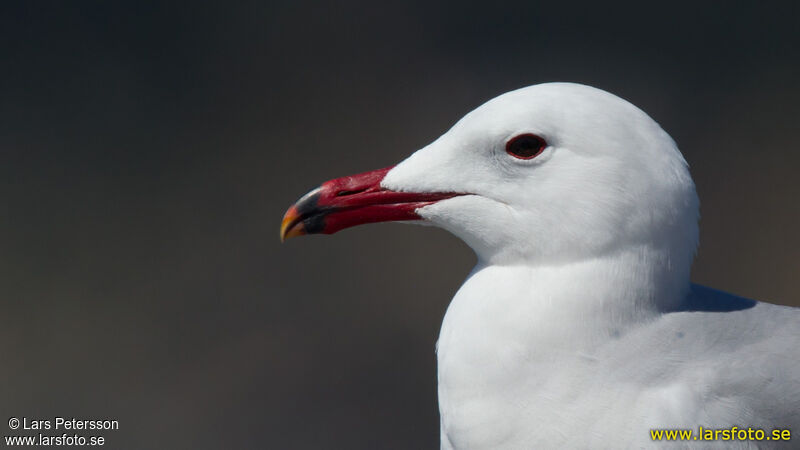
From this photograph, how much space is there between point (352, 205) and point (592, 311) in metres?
0.35

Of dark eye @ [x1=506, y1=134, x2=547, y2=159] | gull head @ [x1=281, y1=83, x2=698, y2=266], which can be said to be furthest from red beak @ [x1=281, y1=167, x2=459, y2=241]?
dark eye @ [x1=506, y1=134, x2=547, y2=159]

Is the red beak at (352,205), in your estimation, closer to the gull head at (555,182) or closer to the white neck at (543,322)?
the gull head at (555,182)

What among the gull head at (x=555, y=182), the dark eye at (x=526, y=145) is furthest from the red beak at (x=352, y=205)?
the dark eye at (x=526, y=145)

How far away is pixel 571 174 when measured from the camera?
107 cm

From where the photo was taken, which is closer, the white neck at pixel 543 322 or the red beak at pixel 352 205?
the white neck at pixel 543 322

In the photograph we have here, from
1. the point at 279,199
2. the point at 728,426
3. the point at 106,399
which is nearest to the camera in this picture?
the point at 728,426

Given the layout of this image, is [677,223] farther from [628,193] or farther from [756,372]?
[756,372]

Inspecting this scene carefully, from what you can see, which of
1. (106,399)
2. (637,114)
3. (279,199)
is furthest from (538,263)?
(279,199)

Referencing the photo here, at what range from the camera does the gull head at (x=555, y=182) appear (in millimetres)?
1053

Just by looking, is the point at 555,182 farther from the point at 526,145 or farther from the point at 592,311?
the point at 592,311

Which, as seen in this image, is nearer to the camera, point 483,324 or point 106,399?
point 483,324

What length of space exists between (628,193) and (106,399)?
2.10m

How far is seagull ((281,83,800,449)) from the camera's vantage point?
102 cm

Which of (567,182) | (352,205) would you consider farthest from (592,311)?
(352,205)
